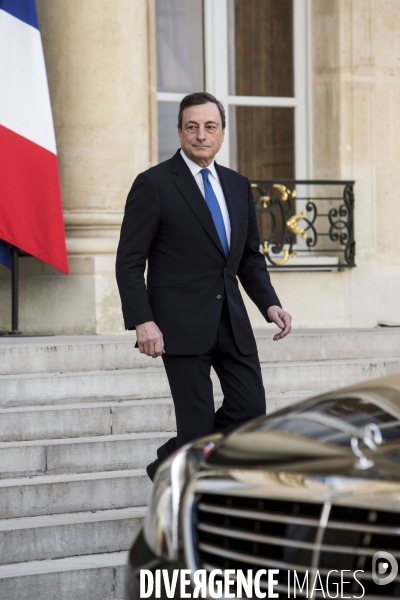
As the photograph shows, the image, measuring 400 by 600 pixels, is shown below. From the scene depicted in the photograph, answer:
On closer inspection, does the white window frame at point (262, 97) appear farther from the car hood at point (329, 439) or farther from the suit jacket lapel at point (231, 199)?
the car hood at point (329, 439)

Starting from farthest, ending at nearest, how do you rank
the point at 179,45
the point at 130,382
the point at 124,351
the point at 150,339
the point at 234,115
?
1. the point at 234,115
2. the point at 179,45
3. the point at 124,351
4. the point at 130,382
5. the point at 150,339

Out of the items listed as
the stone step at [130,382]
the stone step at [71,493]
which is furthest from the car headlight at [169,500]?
the stone step at [130,382]

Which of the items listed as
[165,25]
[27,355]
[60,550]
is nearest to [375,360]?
[27,355]

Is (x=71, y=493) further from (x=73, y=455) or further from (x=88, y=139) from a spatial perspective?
(x=88, y=139)

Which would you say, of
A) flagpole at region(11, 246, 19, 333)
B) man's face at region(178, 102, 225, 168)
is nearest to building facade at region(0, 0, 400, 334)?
flagpole at region(11, 246, 19, 333)

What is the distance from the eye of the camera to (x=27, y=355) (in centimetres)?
613

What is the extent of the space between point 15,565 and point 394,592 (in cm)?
241

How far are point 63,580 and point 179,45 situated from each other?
20.1 ft

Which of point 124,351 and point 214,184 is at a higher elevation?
point 214,184

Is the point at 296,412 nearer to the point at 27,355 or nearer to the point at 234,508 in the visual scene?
the point at 234,508

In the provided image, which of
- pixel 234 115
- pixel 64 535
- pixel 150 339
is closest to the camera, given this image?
pixel 150 339

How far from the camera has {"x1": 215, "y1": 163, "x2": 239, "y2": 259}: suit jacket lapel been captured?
415 centimetres

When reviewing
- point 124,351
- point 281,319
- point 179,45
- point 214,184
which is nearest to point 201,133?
point 214,184

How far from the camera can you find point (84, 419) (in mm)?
5656
